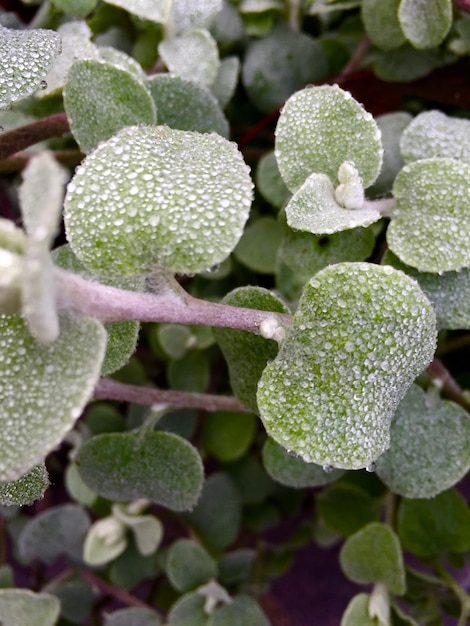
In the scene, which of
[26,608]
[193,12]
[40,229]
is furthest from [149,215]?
[26,608]

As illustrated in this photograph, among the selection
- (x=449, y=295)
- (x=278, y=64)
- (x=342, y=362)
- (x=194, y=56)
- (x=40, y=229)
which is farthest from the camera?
(x=278, y=64)

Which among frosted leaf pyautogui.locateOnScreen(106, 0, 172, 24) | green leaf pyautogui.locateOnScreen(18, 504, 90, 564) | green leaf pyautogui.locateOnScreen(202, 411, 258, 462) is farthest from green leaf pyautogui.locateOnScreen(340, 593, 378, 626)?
frosted leaf pyautogui.locateOnScreen(106, 0, 172, 24)

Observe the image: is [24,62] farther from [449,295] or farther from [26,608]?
[26,608]

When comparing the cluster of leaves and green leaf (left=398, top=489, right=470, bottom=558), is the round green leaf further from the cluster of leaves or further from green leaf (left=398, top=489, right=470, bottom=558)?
green leaf (left=398, top=489, right=470, bottom=558)

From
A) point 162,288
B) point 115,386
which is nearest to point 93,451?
point 115,386

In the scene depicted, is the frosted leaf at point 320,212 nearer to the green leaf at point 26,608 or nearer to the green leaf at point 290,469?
the green leaf at point 290,469

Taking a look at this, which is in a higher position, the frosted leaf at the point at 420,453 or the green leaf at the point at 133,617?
the frosted leaf at the point at 420,453

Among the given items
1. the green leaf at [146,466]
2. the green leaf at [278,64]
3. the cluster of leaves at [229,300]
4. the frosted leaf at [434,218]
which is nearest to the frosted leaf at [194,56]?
the cluster of leaves at [229,300]
